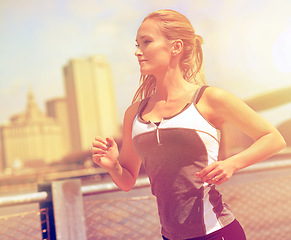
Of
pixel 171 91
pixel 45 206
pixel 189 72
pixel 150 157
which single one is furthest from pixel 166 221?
pixel 45 206

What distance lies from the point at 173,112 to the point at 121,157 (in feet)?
1.15

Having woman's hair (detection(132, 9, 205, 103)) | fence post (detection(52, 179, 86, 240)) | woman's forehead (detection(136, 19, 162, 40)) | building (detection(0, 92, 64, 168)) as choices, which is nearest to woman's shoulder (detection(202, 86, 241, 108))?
woman's hair (detection(132, 9, 205, 103))

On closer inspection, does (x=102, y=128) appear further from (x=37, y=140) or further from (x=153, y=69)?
(x=153, y=69)

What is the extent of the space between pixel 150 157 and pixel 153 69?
1.12 feet

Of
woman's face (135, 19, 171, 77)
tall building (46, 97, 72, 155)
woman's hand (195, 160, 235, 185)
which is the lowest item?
woman's hand (195, 160, 235, 185)

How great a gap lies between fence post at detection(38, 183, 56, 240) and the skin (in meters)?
0.94

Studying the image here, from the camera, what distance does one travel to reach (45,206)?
2.60 m

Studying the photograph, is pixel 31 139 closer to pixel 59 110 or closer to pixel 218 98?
pixel 59 110

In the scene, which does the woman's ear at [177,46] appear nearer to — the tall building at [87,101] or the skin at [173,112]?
the skin at [173,112]

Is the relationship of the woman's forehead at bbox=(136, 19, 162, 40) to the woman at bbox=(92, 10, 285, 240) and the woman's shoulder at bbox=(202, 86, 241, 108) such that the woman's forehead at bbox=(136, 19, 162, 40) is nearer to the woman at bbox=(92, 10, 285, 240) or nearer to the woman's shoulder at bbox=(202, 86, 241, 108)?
the woman at bbox=(92, 10, 285, 240)

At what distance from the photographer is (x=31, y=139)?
173m

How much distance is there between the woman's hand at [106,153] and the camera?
1671mm

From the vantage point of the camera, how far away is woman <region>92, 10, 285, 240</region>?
154 centimetres

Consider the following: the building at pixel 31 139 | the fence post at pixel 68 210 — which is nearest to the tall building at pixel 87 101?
the building at pixel 31 139
